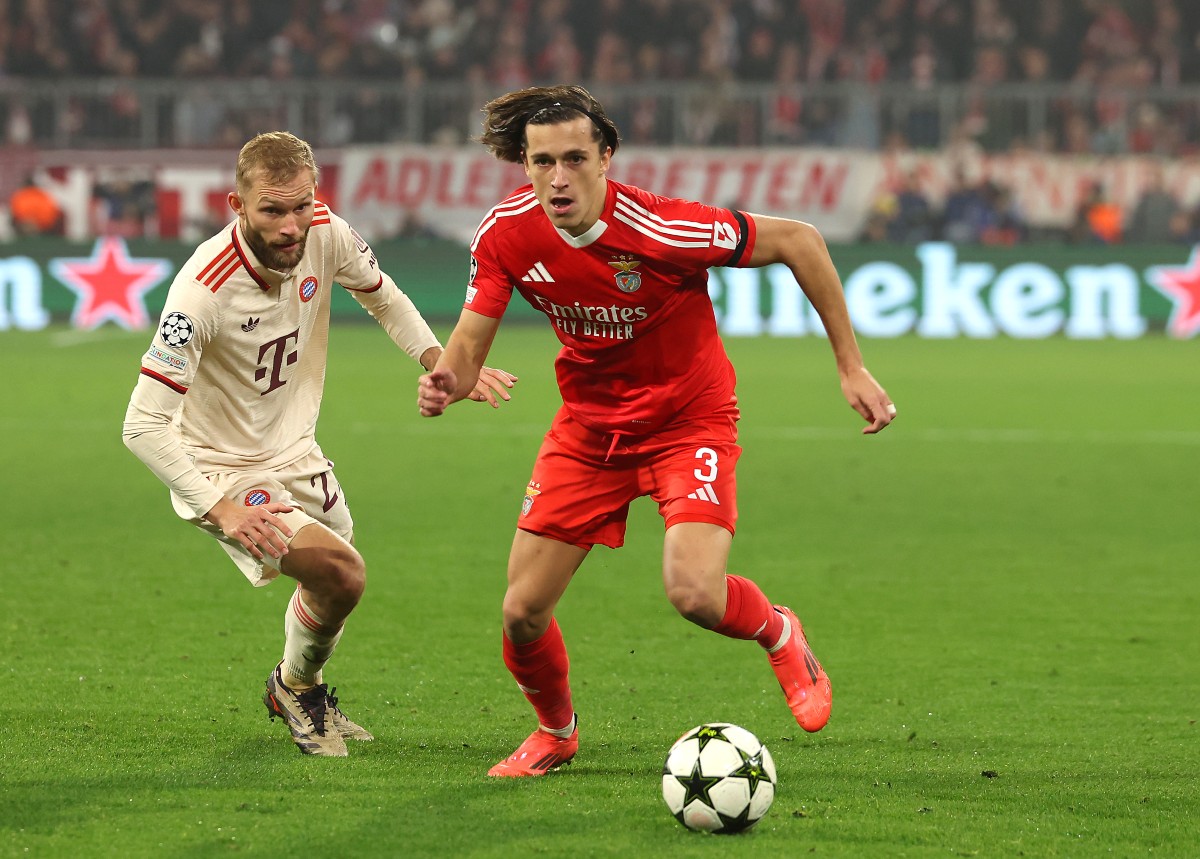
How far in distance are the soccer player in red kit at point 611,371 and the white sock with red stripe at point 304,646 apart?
571 millimetres

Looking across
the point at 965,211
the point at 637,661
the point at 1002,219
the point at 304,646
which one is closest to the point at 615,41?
the point at 965,211

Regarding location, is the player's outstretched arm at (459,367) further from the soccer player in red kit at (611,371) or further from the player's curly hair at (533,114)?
the player's curly hair at (533,114)

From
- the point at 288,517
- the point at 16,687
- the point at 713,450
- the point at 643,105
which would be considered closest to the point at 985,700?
the point at 713,450

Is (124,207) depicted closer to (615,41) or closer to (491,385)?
(615,41)

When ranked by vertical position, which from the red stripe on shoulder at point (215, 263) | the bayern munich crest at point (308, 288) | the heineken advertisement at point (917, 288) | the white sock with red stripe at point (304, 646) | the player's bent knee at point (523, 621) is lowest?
the heineken advertisement at point (917, 288)

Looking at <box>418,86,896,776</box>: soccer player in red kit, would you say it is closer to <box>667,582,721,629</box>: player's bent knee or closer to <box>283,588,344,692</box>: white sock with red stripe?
<box>667,582,721,629</box>: player's bent knee

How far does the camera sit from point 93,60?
24312 mm

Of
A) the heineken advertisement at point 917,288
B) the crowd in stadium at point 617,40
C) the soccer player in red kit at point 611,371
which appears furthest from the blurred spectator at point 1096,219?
the soccer player in red kit at point 611,371

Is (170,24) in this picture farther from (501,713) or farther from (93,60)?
(501,713)

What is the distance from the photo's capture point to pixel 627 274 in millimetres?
4602

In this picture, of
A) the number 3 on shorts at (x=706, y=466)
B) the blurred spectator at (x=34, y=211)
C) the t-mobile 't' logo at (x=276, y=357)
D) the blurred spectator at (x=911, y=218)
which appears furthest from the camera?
the blurred spectator at (x=911, y=218)

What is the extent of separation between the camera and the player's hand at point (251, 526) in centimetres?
446

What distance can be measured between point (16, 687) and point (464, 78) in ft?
63.6

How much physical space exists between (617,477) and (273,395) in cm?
106
